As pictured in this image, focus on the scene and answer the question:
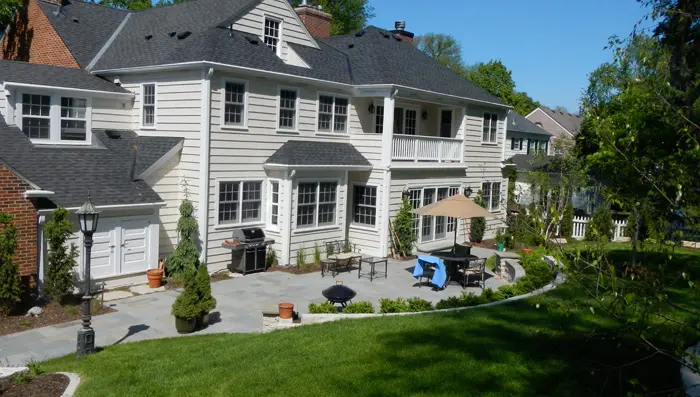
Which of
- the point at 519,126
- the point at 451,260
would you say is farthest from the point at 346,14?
the point at 451,260

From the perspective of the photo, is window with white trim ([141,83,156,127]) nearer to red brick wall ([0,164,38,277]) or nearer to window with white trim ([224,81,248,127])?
window with white trim ([224,81,248,127])

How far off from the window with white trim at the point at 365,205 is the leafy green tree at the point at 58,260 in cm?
1069

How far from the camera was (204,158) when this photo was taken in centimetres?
1714

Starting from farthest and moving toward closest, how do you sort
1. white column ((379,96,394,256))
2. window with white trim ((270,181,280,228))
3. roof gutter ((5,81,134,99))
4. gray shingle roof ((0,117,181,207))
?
white column ((379,96,394,256)) → window with white trim ((270,181,280,228)) → roof gutter ((5,81,134,99)) → gray shingle roof ((0,117,181,207))

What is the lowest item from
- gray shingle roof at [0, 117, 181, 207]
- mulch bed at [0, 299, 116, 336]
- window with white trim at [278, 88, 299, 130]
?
mulch bed at [0, 299, 116, 336]

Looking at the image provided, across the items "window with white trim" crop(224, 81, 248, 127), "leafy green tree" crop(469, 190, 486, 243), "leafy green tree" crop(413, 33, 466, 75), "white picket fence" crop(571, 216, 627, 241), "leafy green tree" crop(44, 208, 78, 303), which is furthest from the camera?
"leafy green tree" crop(413, 33, 466, 75)

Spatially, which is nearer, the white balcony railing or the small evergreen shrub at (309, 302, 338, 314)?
the small evergreen shrub at (309, 302, 338, 314)

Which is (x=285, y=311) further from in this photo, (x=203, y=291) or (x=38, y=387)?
(x=38, y=387)

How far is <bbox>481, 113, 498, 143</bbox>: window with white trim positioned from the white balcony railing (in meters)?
2.81

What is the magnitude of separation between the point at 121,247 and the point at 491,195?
17720 mm

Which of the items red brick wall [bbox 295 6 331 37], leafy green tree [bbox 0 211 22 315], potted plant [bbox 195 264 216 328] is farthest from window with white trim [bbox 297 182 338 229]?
red brick wall [bbox 295 6 331 37]

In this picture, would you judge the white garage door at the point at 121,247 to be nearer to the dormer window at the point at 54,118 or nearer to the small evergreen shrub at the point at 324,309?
the dormer window at the point at 54,118

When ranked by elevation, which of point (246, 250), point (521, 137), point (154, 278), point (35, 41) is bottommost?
point (154, 278)

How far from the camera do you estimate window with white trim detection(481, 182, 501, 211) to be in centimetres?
2770
